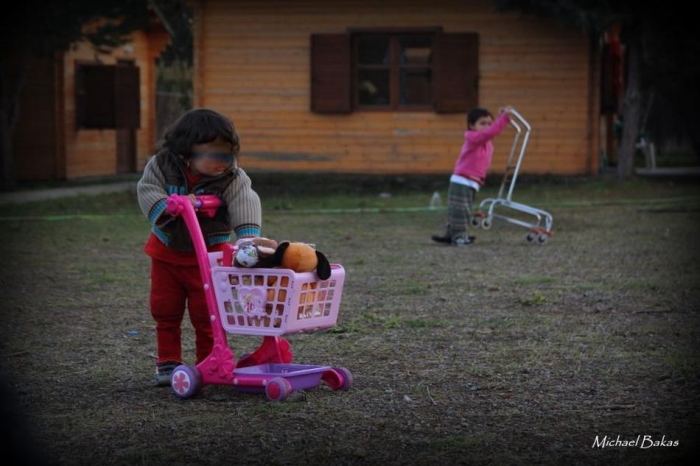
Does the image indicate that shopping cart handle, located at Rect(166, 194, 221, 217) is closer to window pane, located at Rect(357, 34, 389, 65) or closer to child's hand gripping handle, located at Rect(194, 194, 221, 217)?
child's hand gripping handle, located at Rect(194, 194, 221, 217)

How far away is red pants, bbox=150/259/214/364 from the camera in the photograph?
532 cm

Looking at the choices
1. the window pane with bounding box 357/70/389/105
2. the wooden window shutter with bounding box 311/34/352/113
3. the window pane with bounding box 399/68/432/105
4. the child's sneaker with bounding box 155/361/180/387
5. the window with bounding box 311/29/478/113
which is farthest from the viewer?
the window pane with bounding box 357/70/389/105

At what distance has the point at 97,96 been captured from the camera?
894 inches

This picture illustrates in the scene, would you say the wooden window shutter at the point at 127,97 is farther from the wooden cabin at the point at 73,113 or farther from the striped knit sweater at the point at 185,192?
the striped knit sweater at the point at 185,192

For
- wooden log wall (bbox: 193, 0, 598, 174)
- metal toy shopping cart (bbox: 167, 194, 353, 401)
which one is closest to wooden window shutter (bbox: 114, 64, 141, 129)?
wooden log wall (bbox: 193, 0, 598, 174)

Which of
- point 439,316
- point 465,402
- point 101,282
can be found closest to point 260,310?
point 465,402

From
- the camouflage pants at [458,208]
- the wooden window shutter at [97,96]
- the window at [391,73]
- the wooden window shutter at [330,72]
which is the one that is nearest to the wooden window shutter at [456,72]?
the window at [391,73]

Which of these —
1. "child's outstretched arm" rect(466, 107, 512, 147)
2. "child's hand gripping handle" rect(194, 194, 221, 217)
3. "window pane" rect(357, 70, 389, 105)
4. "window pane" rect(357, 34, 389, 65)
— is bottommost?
"child's hand gripping handle" rect(194, 194, 221, 217)

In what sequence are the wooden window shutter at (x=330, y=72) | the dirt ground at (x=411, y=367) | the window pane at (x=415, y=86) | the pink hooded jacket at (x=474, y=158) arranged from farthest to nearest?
the window pane at (x=415, y=86), the wooden window shutter at (x=330, y=72), the pink hooded jacket at (x=474, y=158), the dirt ground at (x=411, y=367)

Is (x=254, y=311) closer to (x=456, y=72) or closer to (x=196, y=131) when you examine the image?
(x=196, y=131)

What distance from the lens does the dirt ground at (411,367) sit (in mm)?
4098

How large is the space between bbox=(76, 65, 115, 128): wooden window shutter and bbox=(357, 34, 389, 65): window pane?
514cm

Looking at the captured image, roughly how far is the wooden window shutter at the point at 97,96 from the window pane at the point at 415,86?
19.4ft

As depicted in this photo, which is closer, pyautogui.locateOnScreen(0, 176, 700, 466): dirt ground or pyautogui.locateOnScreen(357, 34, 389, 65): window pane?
pyautogui.locateOnScreen(0, 176, 700, 466): dirt ground
